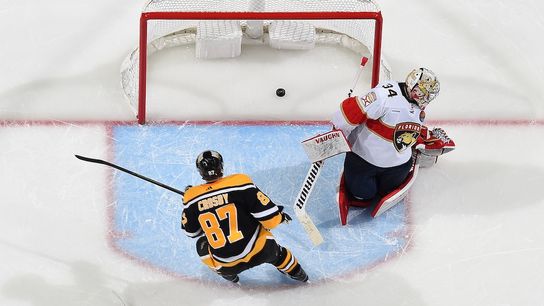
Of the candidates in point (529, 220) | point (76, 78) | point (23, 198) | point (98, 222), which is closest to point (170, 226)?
point (98, 222)

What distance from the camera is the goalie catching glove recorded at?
4.36 meters

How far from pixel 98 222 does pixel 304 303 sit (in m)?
0.96

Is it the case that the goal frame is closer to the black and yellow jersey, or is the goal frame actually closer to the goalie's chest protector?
the goalie's chest protector

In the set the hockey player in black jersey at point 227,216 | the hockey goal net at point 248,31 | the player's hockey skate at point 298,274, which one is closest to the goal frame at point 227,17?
the hockey goal net at point 248,31

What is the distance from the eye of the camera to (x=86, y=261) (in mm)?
4176

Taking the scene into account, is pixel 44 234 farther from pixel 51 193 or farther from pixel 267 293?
pixel 267 293

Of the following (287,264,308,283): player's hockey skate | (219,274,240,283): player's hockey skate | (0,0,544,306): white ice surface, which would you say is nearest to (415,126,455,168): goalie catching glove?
(0,0,544,306): white ice surface

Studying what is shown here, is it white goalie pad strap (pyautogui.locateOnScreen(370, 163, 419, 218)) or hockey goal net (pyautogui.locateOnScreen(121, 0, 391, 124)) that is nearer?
white goalie pad strap (pyautogui.locateOnScreen(370, 163, 419, 218))

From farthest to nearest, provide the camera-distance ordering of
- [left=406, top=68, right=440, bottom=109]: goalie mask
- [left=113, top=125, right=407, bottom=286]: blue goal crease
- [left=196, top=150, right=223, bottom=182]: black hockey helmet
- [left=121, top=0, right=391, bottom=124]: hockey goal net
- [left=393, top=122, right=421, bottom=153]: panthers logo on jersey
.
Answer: [left=121, top=0, right=391, bottom=124]: hockey goal net → [left=113, top=125, right=407, bottom=286]: blue goal crease → [left=393, top=122, right=421, bottom=153]: panthers logo on jersey → [left=406, top=68, right=440, bottom=109]: goalie mask → [left=196, top=150, right=223, bottom=182]: black hockey helmet

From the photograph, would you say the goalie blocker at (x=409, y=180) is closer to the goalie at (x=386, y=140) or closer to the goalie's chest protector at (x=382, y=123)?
the goalie at (x=386, y=140)

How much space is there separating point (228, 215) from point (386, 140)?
2.65 feet

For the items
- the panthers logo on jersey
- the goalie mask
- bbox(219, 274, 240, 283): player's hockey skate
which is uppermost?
the goalie mask

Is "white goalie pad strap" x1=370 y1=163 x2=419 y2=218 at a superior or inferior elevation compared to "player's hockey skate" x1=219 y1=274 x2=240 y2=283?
superior

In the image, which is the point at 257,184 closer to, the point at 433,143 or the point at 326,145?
the point at 326,145
